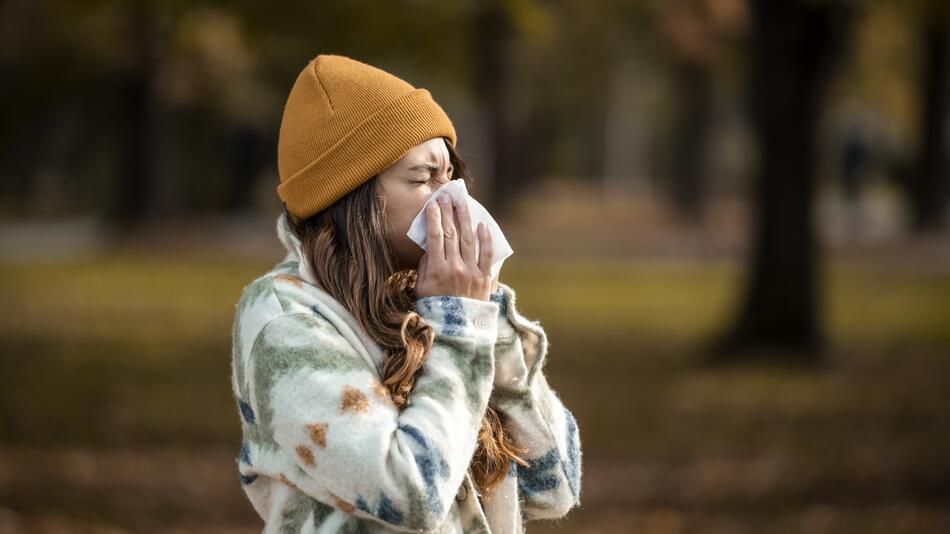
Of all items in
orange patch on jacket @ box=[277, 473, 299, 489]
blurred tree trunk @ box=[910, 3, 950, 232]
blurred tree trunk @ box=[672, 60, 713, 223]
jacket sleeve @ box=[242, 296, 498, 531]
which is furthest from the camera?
blurred tree trunk @ box=[672, 60, 713, 223]

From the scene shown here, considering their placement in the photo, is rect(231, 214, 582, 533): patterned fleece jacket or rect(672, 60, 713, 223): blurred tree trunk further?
rect(672, 60, 713, 223): blurred tree trunk

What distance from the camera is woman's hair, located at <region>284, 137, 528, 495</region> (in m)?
2.35

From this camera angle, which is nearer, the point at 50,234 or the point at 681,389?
the point at 681,389

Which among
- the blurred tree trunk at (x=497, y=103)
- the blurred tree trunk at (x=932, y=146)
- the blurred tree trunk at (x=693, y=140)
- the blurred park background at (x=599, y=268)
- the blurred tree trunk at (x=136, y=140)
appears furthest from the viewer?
the blurred tree trunk at (x=693, y=140)

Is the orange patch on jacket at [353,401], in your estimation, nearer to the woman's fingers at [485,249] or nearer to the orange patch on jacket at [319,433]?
the orange patch on jacket at [319,433]

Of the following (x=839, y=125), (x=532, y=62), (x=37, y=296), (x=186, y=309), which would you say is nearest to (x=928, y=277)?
(x=186, y=309)

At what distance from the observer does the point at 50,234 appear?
33.0 metres

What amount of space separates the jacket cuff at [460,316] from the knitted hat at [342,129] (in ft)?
0.97

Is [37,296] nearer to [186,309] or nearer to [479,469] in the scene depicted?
[186,309]

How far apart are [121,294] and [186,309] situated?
2.06 meters

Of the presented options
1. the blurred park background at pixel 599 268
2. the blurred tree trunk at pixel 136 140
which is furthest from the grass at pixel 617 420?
the blurred tree trunk at pixel 136 140

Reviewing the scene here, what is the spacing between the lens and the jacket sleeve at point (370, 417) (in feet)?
7.28

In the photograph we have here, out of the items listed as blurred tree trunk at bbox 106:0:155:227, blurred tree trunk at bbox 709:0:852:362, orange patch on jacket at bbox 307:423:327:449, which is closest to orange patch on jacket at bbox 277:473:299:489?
orange patch on jacket at bbox 307:423:327:449

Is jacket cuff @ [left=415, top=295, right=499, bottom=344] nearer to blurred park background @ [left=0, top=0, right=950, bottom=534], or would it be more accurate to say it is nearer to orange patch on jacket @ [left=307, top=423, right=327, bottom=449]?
orange patch on jacket @ [left=307, top=423, right=327, bottom=449]
